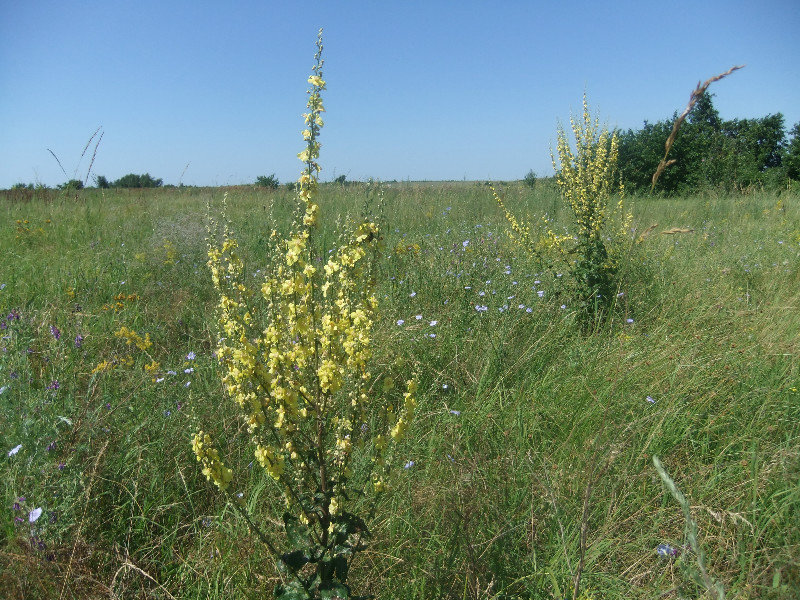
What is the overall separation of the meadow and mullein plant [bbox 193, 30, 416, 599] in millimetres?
242

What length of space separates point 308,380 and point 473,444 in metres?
1.09

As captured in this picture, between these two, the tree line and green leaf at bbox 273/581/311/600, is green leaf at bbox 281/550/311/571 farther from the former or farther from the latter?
the tree line

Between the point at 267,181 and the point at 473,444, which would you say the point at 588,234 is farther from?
the point at 267,181

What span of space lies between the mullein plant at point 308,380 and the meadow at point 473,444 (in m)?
0.24

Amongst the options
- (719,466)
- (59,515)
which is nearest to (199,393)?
(59,515)

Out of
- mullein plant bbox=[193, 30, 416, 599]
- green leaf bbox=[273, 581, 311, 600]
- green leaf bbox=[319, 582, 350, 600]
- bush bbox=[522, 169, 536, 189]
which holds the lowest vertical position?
green leaf bbox=[273, 581, 311, 600]

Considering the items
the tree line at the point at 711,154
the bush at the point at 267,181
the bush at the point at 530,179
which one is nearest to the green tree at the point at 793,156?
the tree line at the point at 711,154

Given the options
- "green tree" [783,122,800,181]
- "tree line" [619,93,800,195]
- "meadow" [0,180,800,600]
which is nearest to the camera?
"meadow" [0,180,800,600]

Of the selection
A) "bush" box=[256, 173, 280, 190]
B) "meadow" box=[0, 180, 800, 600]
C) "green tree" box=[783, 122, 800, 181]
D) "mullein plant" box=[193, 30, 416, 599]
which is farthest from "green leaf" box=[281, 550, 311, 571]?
"green tree" box=[783, 122, 800, 181]

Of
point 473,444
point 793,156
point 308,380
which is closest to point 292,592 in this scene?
point 308,380

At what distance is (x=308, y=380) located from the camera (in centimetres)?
149

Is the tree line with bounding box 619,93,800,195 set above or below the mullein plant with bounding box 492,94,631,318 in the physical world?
above

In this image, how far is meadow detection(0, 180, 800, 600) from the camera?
1.64 m

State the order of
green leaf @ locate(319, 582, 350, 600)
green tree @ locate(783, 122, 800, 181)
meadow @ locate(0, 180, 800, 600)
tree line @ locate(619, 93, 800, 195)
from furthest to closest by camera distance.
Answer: green tree @ locate(783, 122, 800, 181)
tree line @ locate(619, 93, 800, 195)
meadow @ locate(0, 180, 800, 600)
green leaf @ locate(319, 582, 350, 600)
